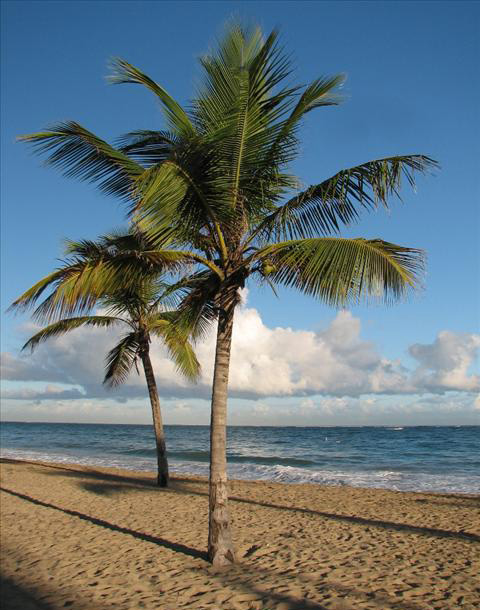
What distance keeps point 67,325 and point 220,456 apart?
839 centimetres

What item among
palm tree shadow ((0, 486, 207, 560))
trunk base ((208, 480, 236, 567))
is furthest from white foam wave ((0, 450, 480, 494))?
trunk base ((208, 480, 236, 567))

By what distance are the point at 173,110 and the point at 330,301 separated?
302 centimetres

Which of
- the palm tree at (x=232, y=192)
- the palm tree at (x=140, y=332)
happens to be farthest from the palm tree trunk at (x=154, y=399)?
the palm tree at (x=232, y=192)

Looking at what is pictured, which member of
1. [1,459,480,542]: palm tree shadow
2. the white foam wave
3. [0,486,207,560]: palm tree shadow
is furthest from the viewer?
the white foam wave

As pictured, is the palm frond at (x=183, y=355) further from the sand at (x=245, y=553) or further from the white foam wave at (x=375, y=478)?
the white foam wave at (x=375, y=478)

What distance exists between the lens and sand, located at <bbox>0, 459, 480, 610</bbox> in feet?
18.1

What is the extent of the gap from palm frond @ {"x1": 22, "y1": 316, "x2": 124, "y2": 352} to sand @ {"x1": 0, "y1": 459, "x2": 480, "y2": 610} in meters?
3.97

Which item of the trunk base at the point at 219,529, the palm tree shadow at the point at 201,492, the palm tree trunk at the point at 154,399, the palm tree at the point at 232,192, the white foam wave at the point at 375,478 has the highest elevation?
the palm tree at the point at 232,192

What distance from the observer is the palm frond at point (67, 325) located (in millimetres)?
13461

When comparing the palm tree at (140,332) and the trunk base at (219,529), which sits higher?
the palm tree at (140,332)

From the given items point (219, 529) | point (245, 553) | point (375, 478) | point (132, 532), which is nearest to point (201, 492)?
point (132, 532)

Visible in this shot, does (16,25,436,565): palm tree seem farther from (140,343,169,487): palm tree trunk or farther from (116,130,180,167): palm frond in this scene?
(140,343,169,487): palm tree trunk

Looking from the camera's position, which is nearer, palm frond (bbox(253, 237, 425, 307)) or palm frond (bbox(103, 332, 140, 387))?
palm frond (bbox(253, 237, 425, 307))

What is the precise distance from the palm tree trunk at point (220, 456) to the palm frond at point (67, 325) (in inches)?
292
